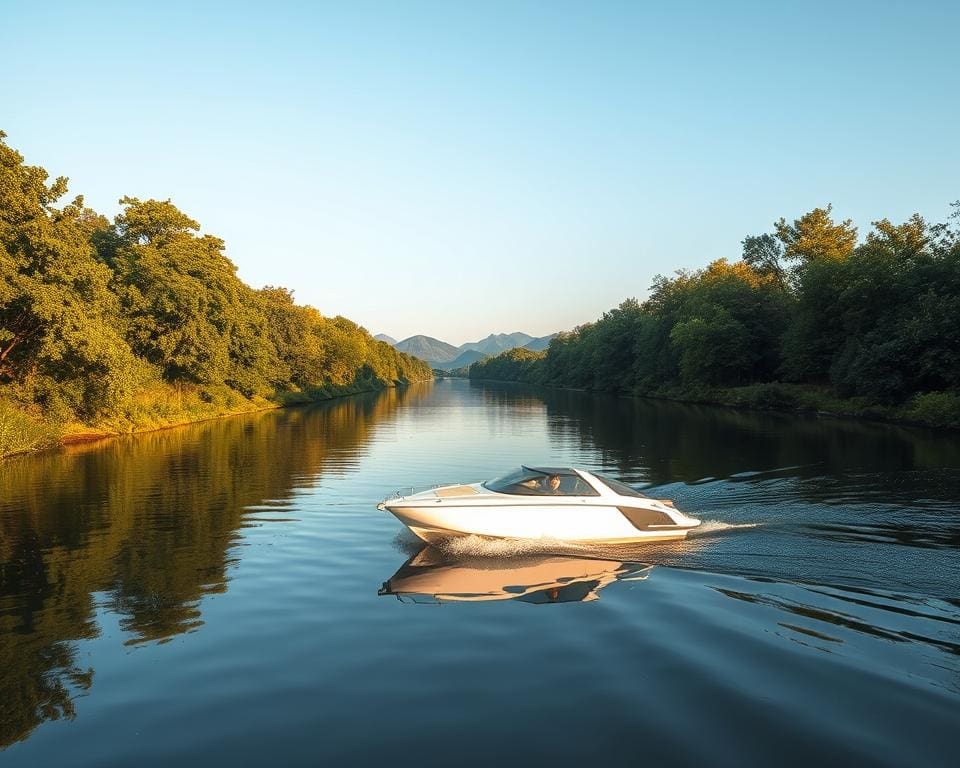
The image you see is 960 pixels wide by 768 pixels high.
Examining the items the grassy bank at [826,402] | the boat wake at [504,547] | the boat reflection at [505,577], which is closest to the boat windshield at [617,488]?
the boat wake at [504,547]

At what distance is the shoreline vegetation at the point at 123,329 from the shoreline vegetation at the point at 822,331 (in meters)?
44.5

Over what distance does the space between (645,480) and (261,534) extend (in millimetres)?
12501

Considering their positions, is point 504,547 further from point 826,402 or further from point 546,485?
point 826,402

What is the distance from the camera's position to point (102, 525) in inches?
566

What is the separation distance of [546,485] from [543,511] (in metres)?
0.59

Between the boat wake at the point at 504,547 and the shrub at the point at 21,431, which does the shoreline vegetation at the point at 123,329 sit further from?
the boat wake at the point at 504,547

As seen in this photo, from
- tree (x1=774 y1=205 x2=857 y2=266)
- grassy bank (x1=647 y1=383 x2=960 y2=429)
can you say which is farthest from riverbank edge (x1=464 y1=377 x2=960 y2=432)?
tree (x1=774 y1=205 x2=857 y2=266)

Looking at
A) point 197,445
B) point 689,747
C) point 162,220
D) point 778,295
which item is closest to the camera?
point 689,747

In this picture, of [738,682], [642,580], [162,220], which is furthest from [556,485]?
[162,220]

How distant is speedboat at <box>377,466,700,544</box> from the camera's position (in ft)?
39.3

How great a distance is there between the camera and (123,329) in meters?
38.8

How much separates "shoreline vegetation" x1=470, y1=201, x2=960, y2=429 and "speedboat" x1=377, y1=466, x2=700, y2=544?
32.7 m

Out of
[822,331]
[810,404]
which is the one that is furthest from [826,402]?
[822,331]

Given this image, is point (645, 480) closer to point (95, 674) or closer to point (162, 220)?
point (95, 674)
